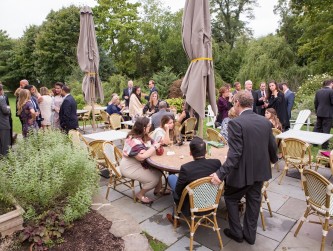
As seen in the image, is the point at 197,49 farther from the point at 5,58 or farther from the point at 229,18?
the point at 5,58

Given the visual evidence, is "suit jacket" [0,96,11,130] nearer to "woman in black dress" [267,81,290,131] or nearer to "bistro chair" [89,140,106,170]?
"bistro chair" [89,140,106,170]

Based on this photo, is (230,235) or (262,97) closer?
(230,235)

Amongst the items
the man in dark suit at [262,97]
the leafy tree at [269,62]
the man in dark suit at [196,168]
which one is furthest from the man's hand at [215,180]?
the leafy tree at [269,62]

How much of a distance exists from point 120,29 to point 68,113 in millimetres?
19713

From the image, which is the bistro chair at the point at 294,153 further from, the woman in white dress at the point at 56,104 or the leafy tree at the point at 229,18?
the leafy tree at the point at 229,18

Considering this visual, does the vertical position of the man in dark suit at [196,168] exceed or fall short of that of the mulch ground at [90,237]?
it exceeds it

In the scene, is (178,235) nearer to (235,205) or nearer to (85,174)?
(235,205)

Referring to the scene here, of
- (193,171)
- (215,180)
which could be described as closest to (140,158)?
(193,171)

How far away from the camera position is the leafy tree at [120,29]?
23562 mm

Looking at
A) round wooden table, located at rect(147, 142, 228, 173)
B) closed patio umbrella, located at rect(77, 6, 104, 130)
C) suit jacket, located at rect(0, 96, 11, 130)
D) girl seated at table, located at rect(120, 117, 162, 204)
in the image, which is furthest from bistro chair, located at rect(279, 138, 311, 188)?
closed patio umbrella, located at rect(77, 6, 104, 130)

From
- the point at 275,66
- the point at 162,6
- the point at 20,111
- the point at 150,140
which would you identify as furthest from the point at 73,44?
the point at 150,140

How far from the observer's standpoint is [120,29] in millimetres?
23531

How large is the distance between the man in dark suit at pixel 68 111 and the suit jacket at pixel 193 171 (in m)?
3.86

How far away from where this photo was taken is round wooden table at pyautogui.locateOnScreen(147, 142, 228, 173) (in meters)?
3.64
